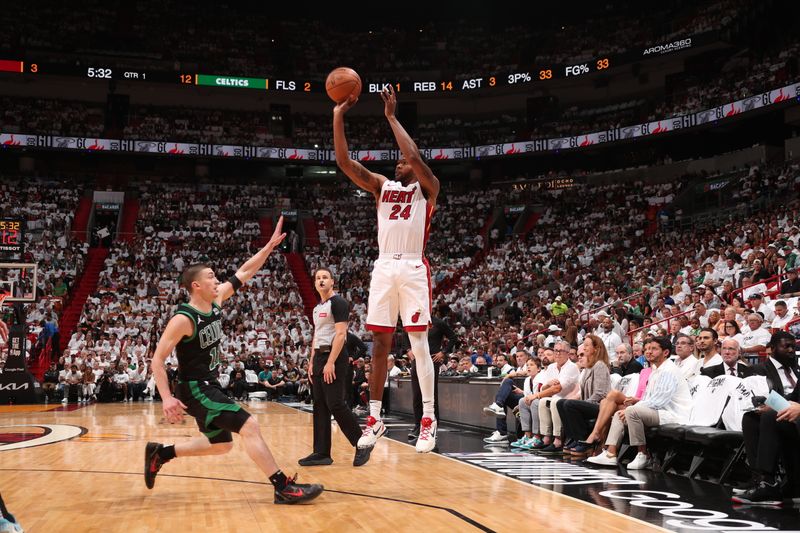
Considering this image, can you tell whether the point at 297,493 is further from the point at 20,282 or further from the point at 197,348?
the point at 20,282

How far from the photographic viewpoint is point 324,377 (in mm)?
7066

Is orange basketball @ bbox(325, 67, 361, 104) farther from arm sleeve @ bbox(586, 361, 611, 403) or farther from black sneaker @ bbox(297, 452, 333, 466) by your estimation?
A: arm sleeve @ bbox(586, 361, 611, 403)

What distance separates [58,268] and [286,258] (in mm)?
8353

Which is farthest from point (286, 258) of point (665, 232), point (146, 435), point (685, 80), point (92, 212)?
point (146, 435)

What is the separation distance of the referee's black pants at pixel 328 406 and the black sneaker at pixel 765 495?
343 cm


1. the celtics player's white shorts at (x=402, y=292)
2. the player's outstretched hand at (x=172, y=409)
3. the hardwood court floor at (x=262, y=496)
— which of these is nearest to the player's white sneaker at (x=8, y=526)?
the hardwood court floor at (x=262, y=496)

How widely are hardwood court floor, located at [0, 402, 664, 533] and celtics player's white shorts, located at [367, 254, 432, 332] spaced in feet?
4.16

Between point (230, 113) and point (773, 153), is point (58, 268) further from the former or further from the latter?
point (773, 153)

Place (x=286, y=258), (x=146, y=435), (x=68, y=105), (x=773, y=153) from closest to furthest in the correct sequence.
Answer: (x=146, y=435) → (x=773, y=153) → (x=286, y=258) → (x=68, y=105)

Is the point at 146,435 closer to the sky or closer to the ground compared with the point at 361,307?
closer to the ground

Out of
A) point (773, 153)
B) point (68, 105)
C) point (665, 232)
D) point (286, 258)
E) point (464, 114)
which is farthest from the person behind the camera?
point (464, 114)

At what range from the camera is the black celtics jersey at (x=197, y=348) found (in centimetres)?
520

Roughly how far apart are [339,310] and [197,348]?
6.99ft

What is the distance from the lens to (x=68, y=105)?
3422 cm
